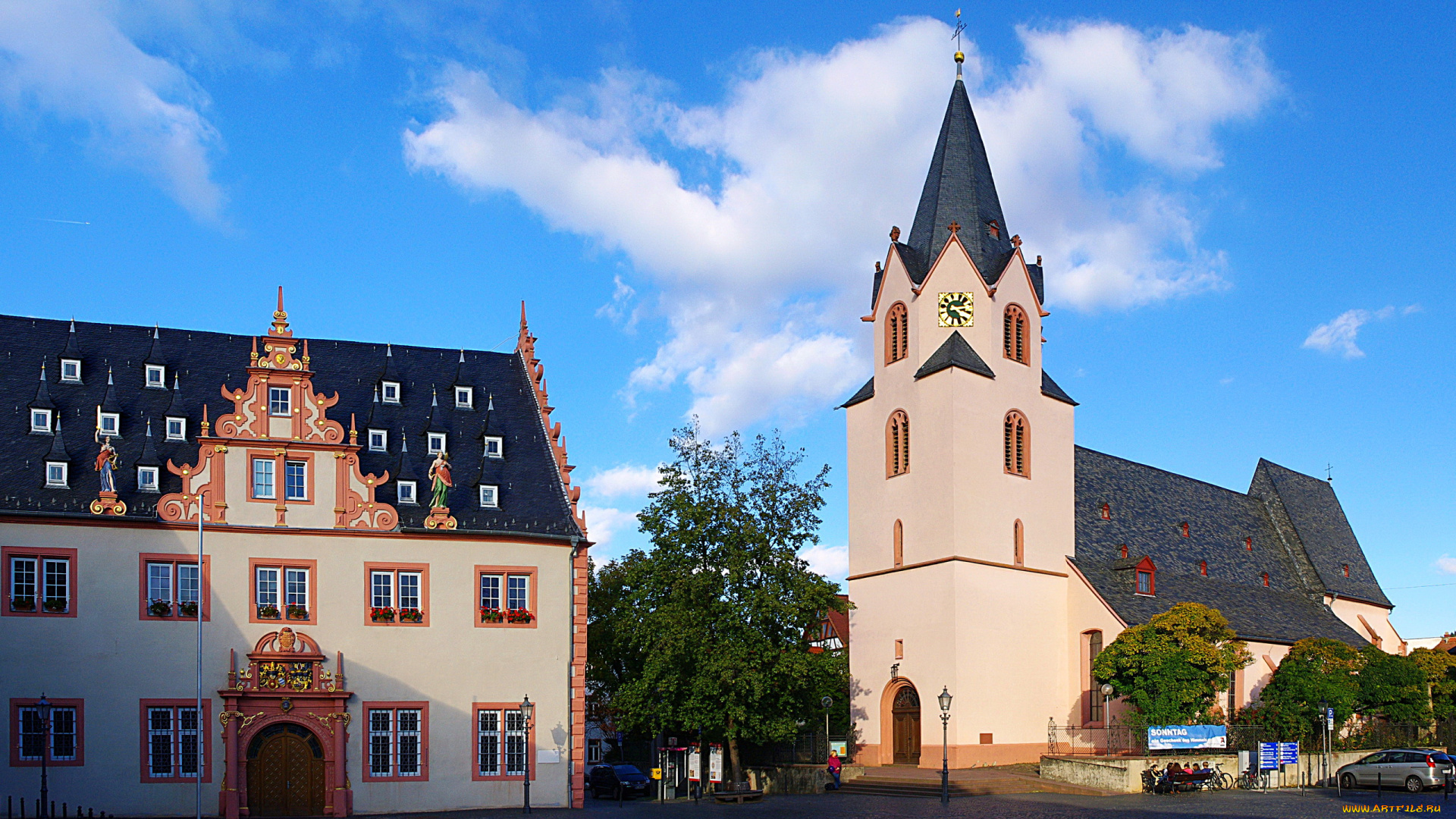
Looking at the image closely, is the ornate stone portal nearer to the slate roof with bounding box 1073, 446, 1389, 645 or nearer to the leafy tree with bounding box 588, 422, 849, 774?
the leafy tree with bounding box 588, 422, 849, 774

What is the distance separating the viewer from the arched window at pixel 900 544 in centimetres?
5069

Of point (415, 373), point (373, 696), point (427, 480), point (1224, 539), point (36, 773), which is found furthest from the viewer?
point (1224, 539)

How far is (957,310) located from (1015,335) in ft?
9.43

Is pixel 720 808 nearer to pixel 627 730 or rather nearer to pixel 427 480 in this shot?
pixel 627 730

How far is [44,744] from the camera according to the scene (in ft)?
109

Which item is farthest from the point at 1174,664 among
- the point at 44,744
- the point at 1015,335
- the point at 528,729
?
the point at 44,744

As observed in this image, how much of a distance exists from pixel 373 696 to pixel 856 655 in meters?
21.2

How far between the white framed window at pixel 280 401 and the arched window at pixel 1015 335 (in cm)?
2694

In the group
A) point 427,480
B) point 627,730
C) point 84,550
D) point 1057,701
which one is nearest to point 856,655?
point 1057,701

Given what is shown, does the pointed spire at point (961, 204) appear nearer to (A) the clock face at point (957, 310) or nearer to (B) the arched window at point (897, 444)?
(A) the clock face at point (957, 310)

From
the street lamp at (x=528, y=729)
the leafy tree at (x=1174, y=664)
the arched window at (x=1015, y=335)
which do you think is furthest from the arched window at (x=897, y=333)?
the street lamp at (x=528, y=729)

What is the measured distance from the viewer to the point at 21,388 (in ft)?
123

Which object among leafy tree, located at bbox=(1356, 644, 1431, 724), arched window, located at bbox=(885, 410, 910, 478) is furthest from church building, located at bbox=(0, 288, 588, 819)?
leafy tree, located at bbox=(1356, 644, 1431, 724)

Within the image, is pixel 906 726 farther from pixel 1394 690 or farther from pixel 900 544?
pixel 1394 690
